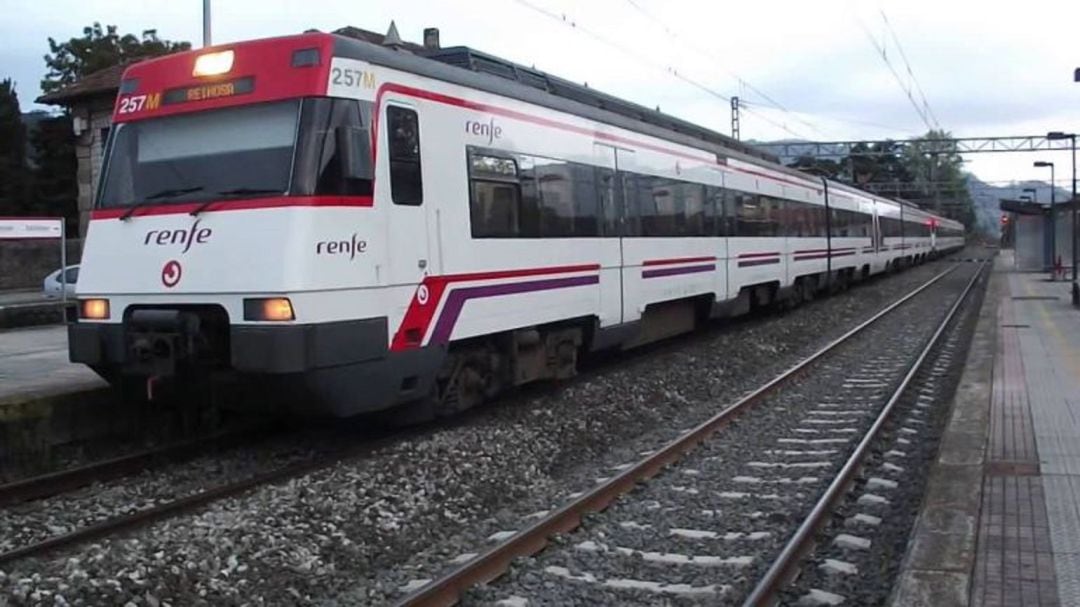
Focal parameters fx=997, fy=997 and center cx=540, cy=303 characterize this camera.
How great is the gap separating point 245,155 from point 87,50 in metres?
51.8

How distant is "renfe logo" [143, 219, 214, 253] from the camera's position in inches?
287

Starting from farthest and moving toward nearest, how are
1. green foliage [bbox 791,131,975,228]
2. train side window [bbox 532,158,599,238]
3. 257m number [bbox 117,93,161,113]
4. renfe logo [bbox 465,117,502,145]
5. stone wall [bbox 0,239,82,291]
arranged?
1. green foliage [bbox 791,131,975,228]
2. stone wall [bbox 0,239,82,291]
3. train side window [bbox 532,158,599,238]
4. renfe logo [bbox 465,117,502,145]
5. 257m number [bbox 117,93,161,113]

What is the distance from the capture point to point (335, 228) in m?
7.07

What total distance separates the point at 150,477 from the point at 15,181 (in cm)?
4868

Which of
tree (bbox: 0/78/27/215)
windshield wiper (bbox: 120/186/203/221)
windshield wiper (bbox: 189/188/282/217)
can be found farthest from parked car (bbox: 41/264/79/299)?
tree (bbox: 0/78/27/215)

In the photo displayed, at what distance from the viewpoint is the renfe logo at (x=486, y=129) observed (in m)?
8.60

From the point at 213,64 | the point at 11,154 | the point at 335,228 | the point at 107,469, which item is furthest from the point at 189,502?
the point at 11,154

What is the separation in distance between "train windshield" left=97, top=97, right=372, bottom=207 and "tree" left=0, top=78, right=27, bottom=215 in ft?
152

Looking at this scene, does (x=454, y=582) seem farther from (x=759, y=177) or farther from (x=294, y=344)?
(x=759, y=177)

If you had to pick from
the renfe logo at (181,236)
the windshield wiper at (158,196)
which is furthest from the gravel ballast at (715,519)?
the windshield wiper at (158,196)

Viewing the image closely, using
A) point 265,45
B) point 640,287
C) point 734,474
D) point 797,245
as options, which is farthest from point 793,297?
point 265,45

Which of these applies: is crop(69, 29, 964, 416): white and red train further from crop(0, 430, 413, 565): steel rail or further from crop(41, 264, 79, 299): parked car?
crop(41, 264, 79, 299): parked car

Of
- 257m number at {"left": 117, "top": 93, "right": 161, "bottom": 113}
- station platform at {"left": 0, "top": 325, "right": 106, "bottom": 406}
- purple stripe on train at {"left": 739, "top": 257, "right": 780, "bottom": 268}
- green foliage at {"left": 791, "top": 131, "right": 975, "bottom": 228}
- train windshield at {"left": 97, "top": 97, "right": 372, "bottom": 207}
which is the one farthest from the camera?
green foliage at {"left": 791, "top": 131, "right": 975, "bottom": 228}

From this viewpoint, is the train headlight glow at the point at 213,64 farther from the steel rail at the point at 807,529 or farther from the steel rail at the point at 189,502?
the steel rail at the point at 807,529
